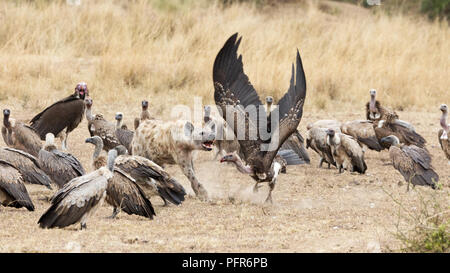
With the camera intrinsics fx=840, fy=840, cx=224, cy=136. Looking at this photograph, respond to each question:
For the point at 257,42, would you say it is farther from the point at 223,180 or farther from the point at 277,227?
the point at 277,227

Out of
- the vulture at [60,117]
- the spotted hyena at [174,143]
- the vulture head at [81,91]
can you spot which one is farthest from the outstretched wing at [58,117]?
the spotted hyena at [174,143]

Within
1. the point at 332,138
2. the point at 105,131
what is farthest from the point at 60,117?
the point at 332,138

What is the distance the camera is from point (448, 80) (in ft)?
50.1

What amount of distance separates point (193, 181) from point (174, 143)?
1.35 ft

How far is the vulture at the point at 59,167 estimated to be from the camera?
7.69 metres

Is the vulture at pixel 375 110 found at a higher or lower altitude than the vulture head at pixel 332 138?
lower

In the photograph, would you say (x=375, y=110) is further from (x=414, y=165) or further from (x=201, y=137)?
(x=201, y=137)

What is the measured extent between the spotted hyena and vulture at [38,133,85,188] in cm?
83

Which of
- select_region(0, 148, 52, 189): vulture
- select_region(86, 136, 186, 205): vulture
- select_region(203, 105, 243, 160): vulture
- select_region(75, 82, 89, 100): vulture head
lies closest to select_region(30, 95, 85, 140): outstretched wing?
select_region(75, 82, 89, 100): vulture head

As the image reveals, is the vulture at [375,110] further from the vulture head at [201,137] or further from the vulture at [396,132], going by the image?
the vulture head at [201,137]

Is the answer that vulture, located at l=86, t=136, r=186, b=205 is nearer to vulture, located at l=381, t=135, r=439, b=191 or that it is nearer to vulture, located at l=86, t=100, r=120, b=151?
vulture, located at l=86, t=100, r=120, b=151

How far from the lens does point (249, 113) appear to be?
25.8 feet

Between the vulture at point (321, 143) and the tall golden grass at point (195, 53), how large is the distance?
3.10 m
